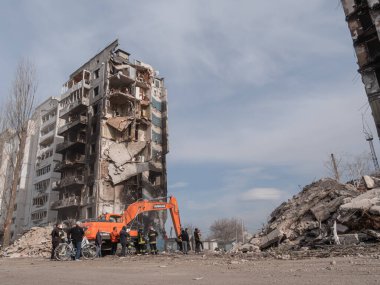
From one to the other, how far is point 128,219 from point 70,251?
5.62 metres

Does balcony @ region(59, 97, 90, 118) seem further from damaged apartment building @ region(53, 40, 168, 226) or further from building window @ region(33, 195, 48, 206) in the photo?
building window @ region(33, 195, 48, 206)

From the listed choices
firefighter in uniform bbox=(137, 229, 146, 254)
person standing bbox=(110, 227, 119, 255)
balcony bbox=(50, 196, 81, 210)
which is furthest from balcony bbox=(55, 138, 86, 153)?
firefighter in uniform bbox=(137, 229, 146, 254)

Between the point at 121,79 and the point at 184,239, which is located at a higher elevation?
the point at 121,79

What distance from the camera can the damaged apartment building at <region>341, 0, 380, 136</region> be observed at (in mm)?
22656

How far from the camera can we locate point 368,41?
2375cm

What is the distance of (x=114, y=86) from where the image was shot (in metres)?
47.2

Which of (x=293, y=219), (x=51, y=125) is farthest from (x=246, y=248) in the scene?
(x=51, y=125)

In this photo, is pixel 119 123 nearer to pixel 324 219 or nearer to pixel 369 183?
pixel 369 183

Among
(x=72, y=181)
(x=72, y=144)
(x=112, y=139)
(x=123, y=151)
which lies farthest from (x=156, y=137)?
(x=72, y=181)

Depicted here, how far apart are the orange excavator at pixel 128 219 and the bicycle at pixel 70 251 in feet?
5.66

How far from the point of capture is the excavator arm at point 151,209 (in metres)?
21.7

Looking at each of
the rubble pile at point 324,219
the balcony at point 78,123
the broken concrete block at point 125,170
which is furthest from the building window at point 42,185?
the rubble pile at point 324,219

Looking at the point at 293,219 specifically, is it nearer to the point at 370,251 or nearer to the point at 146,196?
the point at 370,251

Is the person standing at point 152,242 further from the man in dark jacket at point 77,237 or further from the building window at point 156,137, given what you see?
the building window at point 156,137
